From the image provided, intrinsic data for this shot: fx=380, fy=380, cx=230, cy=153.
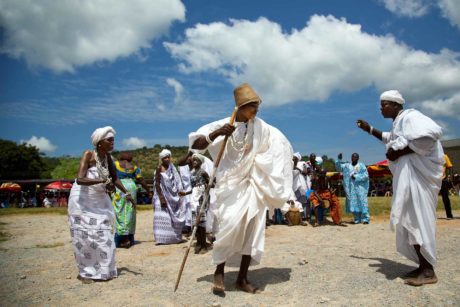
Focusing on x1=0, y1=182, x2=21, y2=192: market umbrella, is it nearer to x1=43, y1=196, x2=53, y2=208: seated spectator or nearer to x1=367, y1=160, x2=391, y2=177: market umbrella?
x1=43, y1=196, x2=53, y2=208: seated spectator

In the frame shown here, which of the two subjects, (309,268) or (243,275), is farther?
(309,268)

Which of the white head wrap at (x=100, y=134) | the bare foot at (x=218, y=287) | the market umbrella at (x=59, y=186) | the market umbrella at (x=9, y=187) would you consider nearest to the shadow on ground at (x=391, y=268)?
the bare foot at (x=218, y=287)

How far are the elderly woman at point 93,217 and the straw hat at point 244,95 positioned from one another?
219cm

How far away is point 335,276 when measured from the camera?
512 centimetres

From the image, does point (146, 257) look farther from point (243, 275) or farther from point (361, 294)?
point (361, 294)

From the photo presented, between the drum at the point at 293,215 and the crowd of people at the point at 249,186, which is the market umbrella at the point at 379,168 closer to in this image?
the drum at the point at 293,215

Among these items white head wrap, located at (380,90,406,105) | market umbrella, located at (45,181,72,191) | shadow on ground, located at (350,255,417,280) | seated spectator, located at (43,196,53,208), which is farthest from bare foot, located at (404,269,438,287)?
seated spectator, located at (43,196,53,208)

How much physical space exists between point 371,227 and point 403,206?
5.91m

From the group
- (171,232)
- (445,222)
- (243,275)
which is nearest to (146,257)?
(171,232)

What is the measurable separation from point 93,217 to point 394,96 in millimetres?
4571

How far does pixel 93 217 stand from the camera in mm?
5551

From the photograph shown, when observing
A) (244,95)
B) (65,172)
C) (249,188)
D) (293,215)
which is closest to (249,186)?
(249,188)

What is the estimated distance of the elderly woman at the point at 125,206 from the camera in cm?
848

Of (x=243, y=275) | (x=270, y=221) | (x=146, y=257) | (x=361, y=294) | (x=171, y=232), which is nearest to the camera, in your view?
(x=361, y=294)
